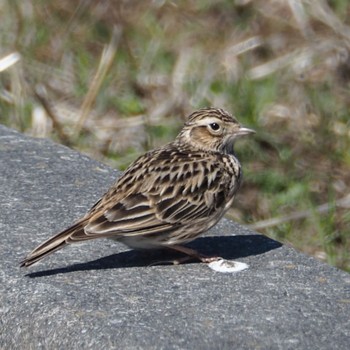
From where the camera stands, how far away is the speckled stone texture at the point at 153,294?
464 centimetres

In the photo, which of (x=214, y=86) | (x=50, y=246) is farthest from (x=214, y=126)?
(x=214, y=86)

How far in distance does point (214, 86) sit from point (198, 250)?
13.5ft

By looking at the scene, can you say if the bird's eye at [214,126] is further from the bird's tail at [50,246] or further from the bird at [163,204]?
the bird's tail at [50,246]

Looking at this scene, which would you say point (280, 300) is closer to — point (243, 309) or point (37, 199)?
point (243, 309)

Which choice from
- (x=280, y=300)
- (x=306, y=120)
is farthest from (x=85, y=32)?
(x=280, y=300)

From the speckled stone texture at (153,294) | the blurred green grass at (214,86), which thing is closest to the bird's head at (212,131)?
the speckled stone texture at (153,294)

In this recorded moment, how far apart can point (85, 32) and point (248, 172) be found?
3.00 m

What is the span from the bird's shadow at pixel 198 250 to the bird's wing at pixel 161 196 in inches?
6.7

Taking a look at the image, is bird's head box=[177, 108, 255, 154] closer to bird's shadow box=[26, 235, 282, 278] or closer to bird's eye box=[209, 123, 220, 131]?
bird's eye box=[209, 123, 220, 131]

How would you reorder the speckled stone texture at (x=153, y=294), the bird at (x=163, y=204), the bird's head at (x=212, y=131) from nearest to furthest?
the speckled stone texture at (x=153, y=294)
the bird at (x=163, y=204)
the bird's head at (x=212, y=131)

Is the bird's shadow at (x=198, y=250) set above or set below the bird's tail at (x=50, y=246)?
below

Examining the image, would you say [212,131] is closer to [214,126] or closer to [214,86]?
[214,126]

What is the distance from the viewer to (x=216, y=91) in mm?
9734

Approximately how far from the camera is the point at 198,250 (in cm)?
588
